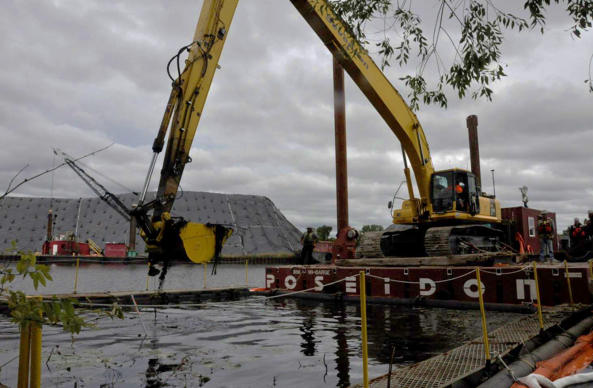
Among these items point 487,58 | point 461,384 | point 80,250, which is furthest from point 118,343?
point 80,250

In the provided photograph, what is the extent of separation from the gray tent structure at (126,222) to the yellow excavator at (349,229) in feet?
200

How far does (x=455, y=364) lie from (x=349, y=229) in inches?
472

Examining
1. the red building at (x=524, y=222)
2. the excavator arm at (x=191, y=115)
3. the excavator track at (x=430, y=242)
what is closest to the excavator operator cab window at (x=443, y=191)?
the excavator track at (x=430, y=242)

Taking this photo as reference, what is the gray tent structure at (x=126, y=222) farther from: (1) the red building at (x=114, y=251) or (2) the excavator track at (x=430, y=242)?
(2) the excavator track at (x=430, y=242)

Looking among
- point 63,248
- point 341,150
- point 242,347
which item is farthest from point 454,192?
point 63,248

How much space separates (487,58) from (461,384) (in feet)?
15.2

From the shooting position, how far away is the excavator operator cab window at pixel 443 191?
14875 mm

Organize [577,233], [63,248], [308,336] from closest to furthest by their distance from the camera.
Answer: [308,336] < [577,233] < [63,248]

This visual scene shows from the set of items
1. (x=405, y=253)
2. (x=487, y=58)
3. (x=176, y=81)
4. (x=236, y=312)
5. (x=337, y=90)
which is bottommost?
(x=236, y=312)

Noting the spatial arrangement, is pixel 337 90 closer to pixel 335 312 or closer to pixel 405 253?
pixel 405 253

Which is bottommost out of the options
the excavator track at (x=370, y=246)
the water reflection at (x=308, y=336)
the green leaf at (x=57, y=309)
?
the water reflection at (x=308, y=336)

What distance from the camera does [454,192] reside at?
582 inches

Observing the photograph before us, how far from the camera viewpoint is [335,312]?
42.4ft

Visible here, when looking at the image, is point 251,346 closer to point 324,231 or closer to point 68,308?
point 68,308
